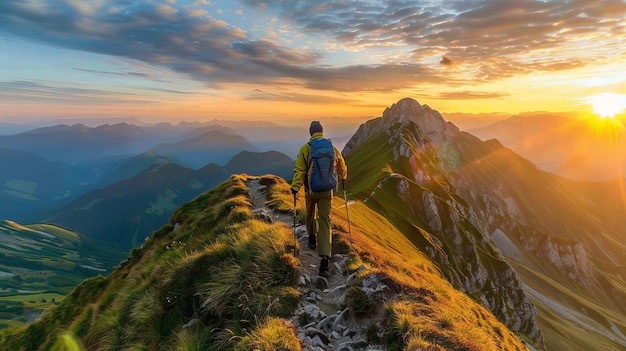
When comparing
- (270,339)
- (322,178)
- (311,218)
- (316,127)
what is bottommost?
(270,339)

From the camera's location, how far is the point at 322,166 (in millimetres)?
12508

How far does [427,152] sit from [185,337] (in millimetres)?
158150

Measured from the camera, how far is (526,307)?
86.6 meters

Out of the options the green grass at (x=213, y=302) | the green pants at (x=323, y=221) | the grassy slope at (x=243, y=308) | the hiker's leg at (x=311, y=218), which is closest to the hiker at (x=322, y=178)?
the green pants at (x=323, y=221)

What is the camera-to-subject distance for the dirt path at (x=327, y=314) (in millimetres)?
8859

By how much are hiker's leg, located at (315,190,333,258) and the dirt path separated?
A: 95cm

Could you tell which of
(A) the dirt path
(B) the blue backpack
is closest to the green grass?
(A) the dirt path

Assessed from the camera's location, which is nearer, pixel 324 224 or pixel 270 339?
pixel 270 339

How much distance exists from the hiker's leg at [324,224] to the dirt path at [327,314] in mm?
952

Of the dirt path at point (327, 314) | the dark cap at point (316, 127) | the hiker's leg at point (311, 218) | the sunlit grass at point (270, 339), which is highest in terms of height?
the dark cap at point (316, 127)

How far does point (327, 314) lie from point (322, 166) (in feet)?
17.9

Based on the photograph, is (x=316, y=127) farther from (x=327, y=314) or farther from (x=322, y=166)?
(x=327, y=314)

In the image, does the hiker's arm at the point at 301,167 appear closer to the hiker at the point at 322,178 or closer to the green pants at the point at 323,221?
the hiker at the point at 322,178

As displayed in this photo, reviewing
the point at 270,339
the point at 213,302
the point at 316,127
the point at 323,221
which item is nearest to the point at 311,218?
the point at 323,221
